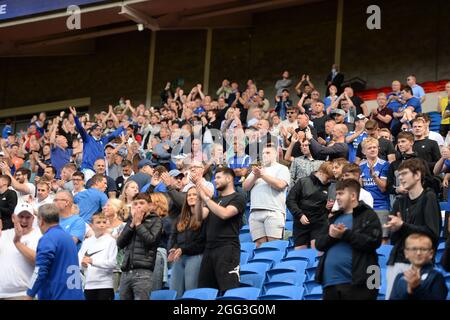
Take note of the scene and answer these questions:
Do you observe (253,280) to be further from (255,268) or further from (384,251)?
(384,251)

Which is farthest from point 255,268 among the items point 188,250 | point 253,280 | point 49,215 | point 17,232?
point 17,232

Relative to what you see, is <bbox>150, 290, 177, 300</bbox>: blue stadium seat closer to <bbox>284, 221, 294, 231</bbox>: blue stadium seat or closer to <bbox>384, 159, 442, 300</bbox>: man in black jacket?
<bbox>384, 159, 442, 300</bbox>: man in black jacket

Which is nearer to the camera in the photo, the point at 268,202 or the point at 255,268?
the point at 255,268

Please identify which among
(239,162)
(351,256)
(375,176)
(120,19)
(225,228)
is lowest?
(351,256)

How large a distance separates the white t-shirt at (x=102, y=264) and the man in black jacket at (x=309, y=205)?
7.41ft

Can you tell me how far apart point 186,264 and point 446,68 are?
1240 cm

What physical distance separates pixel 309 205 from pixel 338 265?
2.93 meters

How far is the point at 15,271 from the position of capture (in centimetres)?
827

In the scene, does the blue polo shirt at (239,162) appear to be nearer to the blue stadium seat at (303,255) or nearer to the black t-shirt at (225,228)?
the blue stadium seat at (303,255)

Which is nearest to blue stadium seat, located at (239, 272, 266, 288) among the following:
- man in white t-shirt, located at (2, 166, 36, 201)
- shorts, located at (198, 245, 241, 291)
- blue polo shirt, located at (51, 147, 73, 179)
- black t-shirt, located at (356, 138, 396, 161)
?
shorts, located at (198, 245, 241, 291)

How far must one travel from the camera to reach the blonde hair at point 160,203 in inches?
363

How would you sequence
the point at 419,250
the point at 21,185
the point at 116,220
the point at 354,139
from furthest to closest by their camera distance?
the point at 354,139 < the point at 21,185 < the point at 116,220 < the point at 419,250
